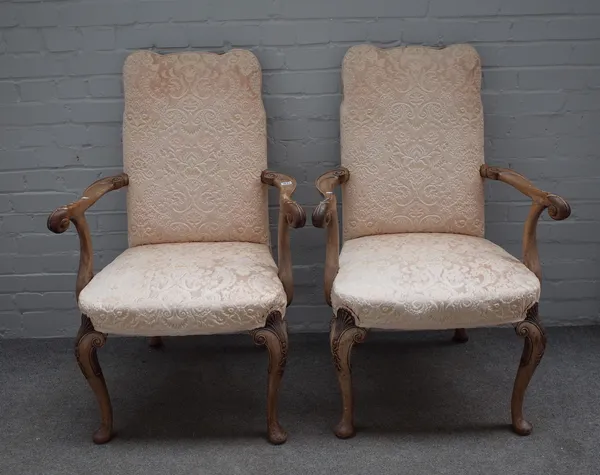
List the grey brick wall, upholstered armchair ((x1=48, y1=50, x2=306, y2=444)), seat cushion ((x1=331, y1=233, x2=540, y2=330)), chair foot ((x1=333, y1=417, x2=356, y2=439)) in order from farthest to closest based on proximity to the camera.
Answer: the grey brick wall, upholstered armchair ((x1=48, y1=50, x2=306, y2=444)), chair foot ((x1=333, y1=417, x2=356, y2=439)), seat cushion ((x1=331, y1=233, x2=540, y2=330))

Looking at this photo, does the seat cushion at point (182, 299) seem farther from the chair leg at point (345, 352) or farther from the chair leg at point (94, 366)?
the chair leg at point (345, 352)

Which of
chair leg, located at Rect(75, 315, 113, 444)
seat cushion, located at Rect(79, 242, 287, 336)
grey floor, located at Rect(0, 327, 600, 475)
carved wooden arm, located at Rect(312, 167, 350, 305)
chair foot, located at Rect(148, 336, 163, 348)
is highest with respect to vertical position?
carved wooden arm, located at Rect(312, 167, 350, 305)

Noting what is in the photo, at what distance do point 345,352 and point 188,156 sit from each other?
821mm

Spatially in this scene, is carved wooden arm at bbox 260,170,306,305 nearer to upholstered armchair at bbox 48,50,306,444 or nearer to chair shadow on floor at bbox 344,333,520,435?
upholstered armchair at bbox 48,50,306,444

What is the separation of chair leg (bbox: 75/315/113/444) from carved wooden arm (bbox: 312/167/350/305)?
651mm

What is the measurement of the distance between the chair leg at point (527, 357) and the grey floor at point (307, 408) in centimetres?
4

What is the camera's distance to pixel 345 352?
6.23ft

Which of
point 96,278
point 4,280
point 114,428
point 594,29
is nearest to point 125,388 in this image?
point 114,428

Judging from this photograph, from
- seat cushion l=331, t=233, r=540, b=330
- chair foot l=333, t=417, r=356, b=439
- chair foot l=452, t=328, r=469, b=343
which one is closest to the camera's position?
seat cushion l=331, t=233, r=540, b=330

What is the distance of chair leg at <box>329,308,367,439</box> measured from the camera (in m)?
1.86

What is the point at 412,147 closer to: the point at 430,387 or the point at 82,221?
the point at 430,387

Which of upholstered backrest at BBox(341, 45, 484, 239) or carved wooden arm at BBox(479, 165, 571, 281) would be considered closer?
carved wooden arm at BBox(479, 165, 571, 281)

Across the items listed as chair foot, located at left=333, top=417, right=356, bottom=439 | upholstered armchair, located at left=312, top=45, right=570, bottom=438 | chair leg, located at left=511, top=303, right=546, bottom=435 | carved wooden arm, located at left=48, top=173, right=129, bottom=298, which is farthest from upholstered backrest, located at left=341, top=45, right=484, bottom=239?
carved wooden arm, located at left=48, top=173, right=129, bottom=298

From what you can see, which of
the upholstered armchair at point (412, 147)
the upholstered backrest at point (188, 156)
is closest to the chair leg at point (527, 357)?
the upholstered armchair at point (412, 147)
